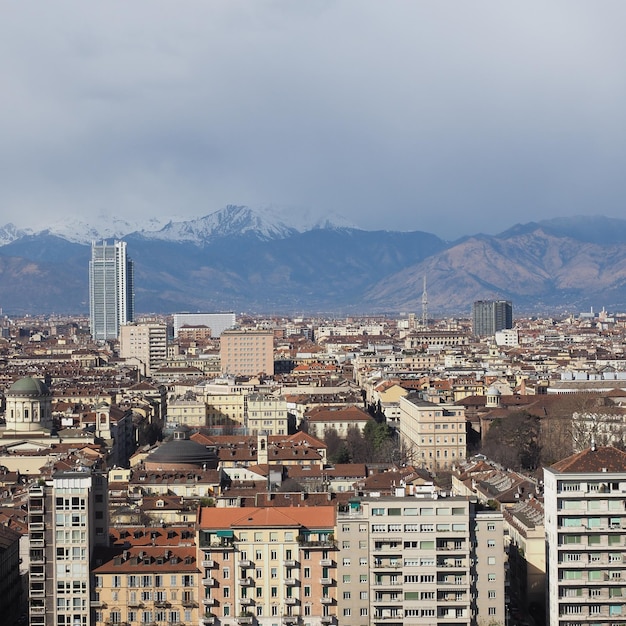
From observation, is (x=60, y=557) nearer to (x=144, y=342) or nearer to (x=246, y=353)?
(x=246, y=353)

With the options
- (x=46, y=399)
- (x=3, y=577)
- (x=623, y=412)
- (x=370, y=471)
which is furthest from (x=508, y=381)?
(x=3, y=577)

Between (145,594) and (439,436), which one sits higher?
(439,436)

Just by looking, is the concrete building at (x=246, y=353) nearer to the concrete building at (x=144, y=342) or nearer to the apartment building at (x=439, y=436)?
the concrete building at (x=144, y=342)

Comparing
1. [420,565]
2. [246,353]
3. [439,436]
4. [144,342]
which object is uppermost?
[144,342]

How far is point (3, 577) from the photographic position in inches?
1789

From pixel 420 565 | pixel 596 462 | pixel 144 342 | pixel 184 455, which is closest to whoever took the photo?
pixel 420 565

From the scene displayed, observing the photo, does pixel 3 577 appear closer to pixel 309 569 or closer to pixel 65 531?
pixel 65 531

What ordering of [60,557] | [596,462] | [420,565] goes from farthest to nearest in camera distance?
[596,462] < [60,557] < [420,565]

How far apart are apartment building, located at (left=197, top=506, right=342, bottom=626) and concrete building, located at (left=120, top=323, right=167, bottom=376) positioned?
120953mm

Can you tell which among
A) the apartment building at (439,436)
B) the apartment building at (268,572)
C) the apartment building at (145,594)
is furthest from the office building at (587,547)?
the apartment building at (439,436)

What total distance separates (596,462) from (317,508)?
25.1 ft

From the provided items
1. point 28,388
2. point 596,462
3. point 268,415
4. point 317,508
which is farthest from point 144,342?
point 596,462

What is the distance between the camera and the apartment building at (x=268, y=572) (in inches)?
1615

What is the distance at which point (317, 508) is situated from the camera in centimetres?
4278
